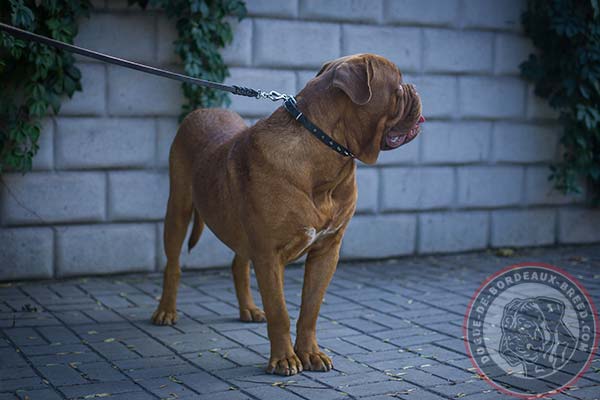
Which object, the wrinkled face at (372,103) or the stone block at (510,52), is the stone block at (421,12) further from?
the wrinkled face at (372,103)

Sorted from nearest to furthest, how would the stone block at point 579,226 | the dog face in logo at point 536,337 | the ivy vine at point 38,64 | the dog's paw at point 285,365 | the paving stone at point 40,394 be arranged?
the paving stone at point 40,394
the dog's paw at point 285,365
the dog face in logo at point 536,337
the ivy vine at point 38,64
the stone block at point 579,226

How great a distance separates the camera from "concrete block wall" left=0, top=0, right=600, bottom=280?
6914 mm

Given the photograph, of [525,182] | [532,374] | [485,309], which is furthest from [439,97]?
[532,374]

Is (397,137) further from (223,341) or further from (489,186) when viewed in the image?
(489,186)

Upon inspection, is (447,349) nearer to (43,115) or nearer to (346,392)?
(346,392)

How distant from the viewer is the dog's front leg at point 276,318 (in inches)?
183

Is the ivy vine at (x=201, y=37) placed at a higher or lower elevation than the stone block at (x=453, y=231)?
higher

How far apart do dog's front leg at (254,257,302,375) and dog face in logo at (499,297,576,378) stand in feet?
4.24

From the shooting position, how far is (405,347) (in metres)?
5.28

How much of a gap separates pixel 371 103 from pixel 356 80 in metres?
0.15

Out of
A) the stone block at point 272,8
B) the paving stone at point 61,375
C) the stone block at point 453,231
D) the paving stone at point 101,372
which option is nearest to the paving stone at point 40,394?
the paving stone at point 61,375

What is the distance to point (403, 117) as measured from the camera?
15.0 ft

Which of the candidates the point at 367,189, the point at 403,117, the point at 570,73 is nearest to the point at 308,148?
the point at 403,117

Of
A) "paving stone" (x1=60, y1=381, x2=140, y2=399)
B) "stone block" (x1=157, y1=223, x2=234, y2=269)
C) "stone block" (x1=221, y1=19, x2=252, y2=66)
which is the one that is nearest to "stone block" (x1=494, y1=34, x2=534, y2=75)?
"stone block" (x1=221, y1=19, x2=252, y2=66)
